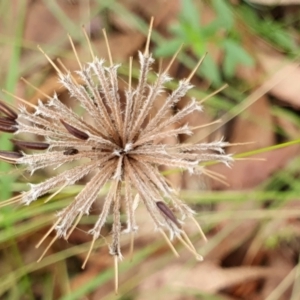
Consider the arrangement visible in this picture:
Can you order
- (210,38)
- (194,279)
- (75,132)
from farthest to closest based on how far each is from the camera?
1. (194,279)
2. (210,38)
3. (75,132)

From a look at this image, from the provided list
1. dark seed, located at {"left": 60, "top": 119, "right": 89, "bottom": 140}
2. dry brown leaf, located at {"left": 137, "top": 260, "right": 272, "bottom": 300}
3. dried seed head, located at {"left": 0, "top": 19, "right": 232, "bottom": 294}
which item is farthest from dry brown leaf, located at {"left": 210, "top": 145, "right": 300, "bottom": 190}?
dark seed, located at {"left": 60, "top": 119, "right": 89, "bottom": 140}

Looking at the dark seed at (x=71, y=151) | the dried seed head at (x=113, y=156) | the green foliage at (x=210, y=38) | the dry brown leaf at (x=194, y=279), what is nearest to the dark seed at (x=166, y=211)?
the dried seed head at (x=113, y=156)

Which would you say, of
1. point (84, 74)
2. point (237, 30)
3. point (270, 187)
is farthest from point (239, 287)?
point (84, 74)

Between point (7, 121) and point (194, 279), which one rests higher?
point (7, 121)

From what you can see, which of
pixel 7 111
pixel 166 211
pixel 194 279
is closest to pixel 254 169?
pixel 194 279

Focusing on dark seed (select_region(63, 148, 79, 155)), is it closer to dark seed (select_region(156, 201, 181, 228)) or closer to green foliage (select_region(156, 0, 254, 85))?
dark seed (select_region(156, 201, 181, 228))

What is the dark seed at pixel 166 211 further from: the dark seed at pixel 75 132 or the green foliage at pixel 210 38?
the green foliage at pixel 210 38

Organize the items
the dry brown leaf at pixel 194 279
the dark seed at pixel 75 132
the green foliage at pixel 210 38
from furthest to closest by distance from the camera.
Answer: the dry brown leaf at pixel 194 279
the green foliage at pixel 210 38
the dark seed at pixel 75 132

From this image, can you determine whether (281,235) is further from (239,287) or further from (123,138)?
(123,138)

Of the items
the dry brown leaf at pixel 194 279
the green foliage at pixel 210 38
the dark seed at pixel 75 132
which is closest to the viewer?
the dark seed at pixel 75 132

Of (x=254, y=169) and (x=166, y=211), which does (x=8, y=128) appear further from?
(x=254, y=169)

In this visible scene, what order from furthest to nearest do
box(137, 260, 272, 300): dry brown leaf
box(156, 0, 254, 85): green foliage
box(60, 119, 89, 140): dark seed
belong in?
box(137, 260, 272, 300): dry brown leaf < box(156, 0, 254, 85): green foliage < box(60, 119, 89, 140): dark seed
